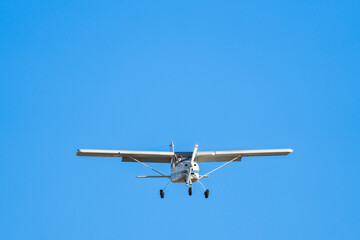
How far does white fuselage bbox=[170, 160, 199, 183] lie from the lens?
35875 millimetres

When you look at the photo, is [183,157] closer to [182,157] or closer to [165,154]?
[182,157]

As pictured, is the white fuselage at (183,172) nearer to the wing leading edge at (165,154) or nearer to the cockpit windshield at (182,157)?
the cockpit windshield at (182,157)

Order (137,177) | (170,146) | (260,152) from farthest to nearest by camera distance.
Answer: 1. (170,146)
2. (260,152)
3. (137,177)

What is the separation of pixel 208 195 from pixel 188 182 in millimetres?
2069

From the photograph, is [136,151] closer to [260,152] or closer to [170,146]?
[170,146]

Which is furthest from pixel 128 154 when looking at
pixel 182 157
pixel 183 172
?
pixel 183 172

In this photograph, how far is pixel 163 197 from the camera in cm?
Answer: 3850

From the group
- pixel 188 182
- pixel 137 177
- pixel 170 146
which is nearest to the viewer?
pixel 188 182

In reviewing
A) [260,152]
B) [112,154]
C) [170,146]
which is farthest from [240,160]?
[112,154]

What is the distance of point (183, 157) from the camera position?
125 ft

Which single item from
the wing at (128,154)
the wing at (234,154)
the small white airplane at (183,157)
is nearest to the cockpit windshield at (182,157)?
the small white airplane at (183,157)

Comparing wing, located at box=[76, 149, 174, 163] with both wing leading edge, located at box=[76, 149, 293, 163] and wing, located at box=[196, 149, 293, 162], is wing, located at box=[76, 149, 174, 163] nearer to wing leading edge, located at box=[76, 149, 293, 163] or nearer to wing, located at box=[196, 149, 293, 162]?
wing leading edge, located at box=[76, 149, 293, 163]

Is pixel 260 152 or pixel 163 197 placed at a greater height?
pixel 260 152

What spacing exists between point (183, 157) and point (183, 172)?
1.78 metres
